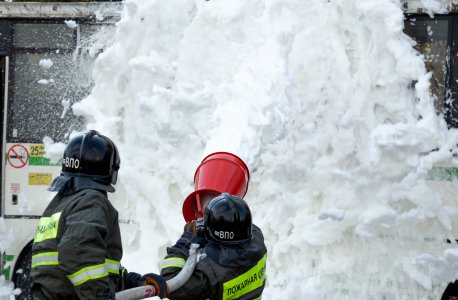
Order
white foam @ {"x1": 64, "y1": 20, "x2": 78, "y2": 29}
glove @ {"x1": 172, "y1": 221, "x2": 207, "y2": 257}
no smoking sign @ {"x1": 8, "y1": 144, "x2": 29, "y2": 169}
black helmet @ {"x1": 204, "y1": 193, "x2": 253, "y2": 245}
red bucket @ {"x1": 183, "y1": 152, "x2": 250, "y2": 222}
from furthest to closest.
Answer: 1. no smoking sign @ {"x1": 8, "y1": 144, "x2": 29, "y2": 169}
2. white foam @ {"x1": 64, "y1": 20, "x2": 78, "y2": 29}
3. red bucket @ {"x1": 183, "y1": 152, "x2": 250, "y2": 222}
4. glove @ {"x1": 172, "y1": 221, "x2": 207, "y2": 257}
5. black helmet @ {"x1": 204, "y1": 193, "x2": 253, "y2": 245}

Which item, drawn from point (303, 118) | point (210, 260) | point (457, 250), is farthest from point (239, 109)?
point (457, 250)

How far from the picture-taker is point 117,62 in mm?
4223

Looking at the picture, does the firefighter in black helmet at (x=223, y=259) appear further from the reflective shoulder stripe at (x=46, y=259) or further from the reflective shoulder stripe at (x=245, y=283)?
the reflective shoulder stripe at (x=46, y=259)

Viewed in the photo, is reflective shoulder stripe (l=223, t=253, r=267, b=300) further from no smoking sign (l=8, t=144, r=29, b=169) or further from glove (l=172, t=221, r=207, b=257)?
no smoking sign (l=8, t=144, r=29, b=169)

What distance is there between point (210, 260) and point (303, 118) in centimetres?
208

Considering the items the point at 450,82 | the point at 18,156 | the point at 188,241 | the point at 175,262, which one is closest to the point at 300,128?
the point at 450,82

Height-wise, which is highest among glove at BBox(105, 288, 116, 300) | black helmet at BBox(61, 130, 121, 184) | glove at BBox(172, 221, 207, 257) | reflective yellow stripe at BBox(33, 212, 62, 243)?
black helmet at BBox(61, 130, 121, 184)

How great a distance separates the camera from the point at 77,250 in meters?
1.93

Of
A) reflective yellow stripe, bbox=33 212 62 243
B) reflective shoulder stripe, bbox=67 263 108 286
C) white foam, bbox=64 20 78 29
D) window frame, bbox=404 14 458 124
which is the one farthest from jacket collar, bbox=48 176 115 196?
window frame, bbox=404 14 458 124

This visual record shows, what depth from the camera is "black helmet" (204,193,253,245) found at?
7.18 ft

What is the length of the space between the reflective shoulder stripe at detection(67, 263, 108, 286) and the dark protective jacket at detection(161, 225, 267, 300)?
1.37 feet

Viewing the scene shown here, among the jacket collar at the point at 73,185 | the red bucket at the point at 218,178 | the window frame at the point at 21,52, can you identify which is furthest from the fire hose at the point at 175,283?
the window frame at the point at 21,52

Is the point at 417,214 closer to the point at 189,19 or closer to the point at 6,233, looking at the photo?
the point at 189,19

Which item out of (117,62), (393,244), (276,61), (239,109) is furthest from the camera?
(117,62)
